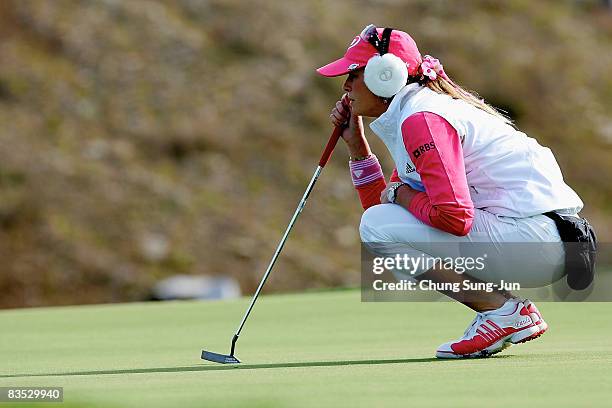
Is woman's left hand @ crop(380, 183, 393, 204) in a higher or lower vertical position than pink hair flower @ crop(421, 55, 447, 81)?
lower

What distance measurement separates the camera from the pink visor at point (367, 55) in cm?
492

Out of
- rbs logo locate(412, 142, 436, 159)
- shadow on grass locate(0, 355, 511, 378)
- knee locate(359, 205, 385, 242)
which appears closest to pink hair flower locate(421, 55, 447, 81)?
rbs logo locate(412, 142, 436, 159)

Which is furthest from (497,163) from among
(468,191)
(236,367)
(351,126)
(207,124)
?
(207,124)

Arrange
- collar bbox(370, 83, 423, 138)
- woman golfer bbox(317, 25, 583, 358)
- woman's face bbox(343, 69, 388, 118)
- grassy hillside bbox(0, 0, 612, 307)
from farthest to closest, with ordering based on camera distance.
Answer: grassy hillside bbox(0, 0, 612, 307) < woman's face bbox(343, 69, 388, 118) < collar bbox(370, 83, 423, 138) < woman golfer bbox(317, 25, 583, 358)

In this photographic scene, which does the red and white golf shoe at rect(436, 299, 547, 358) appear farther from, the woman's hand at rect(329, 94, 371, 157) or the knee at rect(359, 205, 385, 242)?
the woman's hand at rect(329, 94, 371, 157)

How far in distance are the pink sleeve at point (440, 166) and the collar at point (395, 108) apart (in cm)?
17

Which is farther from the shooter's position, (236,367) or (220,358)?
(220,358)

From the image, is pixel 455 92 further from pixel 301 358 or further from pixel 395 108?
pixel 301 358

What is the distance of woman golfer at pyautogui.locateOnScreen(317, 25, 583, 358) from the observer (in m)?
4.70

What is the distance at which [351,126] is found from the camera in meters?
5.31

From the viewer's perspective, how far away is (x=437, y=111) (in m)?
4.64

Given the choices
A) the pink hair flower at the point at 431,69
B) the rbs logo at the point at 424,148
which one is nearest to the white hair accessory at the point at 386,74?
the pink hair flower at the point at 431,69

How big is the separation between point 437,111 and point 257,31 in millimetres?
17976

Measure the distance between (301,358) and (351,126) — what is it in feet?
3.22
